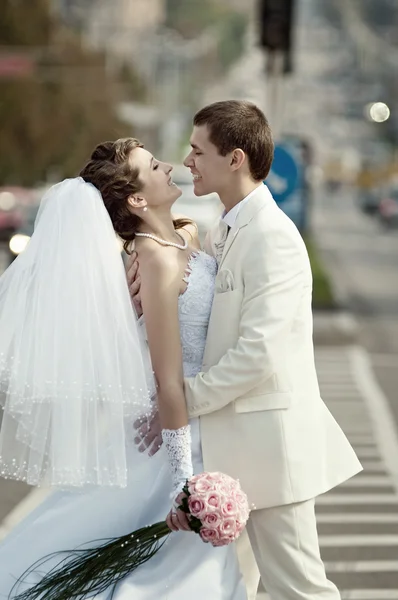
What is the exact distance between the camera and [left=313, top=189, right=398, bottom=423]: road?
48.9 feet

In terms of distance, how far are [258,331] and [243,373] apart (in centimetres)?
14

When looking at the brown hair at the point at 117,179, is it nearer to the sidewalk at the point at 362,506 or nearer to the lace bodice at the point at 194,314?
the lace bodice at the point at 194,314

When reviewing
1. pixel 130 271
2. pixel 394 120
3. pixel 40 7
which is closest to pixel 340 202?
pixel 394 120

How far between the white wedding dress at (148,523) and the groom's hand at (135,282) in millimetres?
169

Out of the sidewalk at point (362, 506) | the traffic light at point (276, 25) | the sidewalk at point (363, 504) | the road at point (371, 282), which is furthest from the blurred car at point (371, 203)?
the sidewalk at point (362, 506)

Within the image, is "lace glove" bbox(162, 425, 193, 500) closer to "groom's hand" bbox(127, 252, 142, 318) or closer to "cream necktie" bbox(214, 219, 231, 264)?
"groom's hand" bbox(127, 252, 142, 318)

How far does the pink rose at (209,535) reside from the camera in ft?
12.5

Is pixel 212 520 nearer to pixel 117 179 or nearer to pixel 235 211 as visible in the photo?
pixel 235 211

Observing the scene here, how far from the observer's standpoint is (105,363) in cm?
401

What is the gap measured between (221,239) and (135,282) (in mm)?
326

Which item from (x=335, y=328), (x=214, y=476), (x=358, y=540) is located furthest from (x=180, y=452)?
(x=335, y=328)

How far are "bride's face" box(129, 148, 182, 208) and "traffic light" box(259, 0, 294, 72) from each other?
11.7m

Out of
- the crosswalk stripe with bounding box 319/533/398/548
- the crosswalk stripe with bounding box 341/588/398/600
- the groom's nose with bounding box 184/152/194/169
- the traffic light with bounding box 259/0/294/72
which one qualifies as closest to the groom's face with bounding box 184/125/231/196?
the groom's nose with bounding box 184/152/194/169

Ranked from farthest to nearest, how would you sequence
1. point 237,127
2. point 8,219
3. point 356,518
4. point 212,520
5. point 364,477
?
point 8,219
point 364,477
point 356,518
point 237,127
point 212,520
